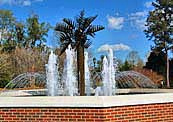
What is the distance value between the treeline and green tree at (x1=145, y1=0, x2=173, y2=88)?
40.3 ft

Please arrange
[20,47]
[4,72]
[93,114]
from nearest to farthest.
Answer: [93,114]
[4,72]
[20,47]

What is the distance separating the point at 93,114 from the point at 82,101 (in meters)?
0.35

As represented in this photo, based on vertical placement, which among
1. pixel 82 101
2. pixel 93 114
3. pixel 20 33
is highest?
pixel 20 33

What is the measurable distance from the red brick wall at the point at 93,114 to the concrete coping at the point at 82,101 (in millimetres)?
94

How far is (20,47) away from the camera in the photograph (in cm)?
4822

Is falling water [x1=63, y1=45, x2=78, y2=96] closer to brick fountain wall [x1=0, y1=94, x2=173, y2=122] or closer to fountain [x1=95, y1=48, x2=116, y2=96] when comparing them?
fountain [x1=95, y1=48, x2=116, y2=96]

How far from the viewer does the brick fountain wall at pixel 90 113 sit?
7891mm

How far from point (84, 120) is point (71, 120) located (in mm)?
295

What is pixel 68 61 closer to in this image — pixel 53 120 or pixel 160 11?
pixel 53 120

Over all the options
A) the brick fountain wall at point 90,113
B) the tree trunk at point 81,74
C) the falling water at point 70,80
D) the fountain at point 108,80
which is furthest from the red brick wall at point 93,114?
the fountain at point 108,80

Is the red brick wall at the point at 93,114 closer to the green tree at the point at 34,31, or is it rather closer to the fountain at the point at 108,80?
the fountain at the point at 108,80

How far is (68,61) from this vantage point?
14586 mm

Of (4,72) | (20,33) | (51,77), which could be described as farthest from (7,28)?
(51,77)

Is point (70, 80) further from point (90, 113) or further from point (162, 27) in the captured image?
point (162, 27)
